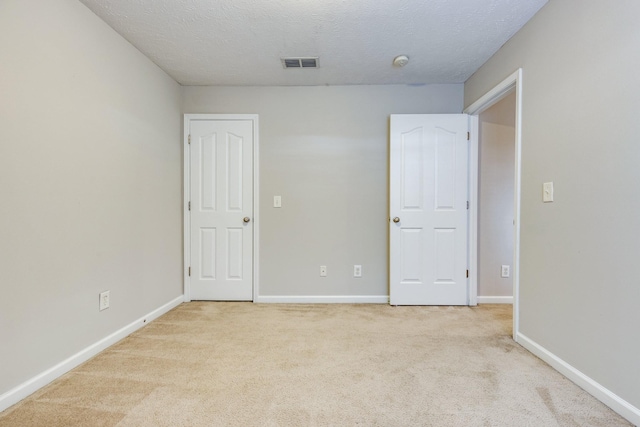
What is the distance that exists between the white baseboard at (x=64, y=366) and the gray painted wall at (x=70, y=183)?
0.03 meters

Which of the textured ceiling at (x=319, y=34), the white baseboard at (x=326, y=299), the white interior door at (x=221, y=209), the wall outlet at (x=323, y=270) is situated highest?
the textured ceiling at (x=319, y=34)

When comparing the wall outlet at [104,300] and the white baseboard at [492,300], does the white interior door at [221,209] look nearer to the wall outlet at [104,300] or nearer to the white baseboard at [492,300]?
the wall outlet at [104,300]

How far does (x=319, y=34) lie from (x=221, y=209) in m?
1.89

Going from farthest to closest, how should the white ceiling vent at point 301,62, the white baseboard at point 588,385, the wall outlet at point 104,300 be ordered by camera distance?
1. the white ceiling vent at point 301,62
2. the wall outlet at point 104,300
3. the white baseboard at point 588,385

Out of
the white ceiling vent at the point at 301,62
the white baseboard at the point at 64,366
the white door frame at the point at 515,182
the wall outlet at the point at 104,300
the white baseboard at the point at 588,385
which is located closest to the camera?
the white baseboard at the point at 588,385

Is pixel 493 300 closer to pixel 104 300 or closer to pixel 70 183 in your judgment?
pixel 104 300

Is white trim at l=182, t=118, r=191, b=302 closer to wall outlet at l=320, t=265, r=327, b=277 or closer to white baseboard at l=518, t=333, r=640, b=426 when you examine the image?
wall outlet at l=320, t=265, r=327, b=277

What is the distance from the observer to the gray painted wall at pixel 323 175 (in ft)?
9.68

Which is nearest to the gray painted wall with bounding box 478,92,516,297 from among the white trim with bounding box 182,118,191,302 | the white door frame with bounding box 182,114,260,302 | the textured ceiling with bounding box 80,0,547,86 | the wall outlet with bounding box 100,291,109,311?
the textured ceiling with bounding box 80,0,547,86

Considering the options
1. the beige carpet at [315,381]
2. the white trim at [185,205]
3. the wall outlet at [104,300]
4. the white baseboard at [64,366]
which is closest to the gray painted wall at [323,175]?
the white trim at [185,205]

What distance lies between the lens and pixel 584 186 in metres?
1.52

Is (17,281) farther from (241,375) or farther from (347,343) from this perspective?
(347,343)

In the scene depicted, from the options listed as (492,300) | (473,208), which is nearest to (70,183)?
(473,208)

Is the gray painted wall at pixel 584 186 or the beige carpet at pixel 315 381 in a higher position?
the gray painted wall at pixel 584 186
